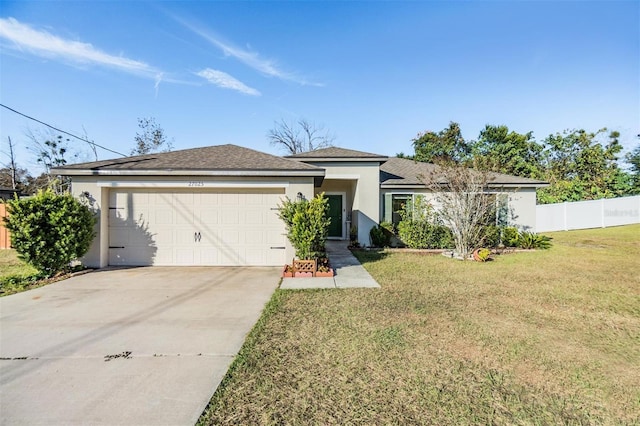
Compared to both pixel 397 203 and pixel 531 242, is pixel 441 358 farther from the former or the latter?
pixel 531 242

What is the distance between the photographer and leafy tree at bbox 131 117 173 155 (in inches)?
1031

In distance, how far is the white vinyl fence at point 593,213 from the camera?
62.2 ft

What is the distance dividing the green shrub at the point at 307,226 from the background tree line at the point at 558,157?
1824 cm

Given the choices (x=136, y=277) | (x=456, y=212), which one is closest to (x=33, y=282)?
(x=136, y=277)

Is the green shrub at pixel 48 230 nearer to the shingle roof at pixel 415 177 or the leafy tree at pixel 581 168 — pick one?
the shingle roof at pixel 415 177

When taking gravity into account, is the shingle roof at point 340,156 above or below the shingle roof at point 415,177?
above

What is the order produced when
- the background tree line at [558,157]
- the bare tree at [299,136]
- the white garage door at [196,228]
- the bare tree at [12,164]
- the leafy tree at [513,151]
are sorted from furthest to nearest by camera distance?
the bare tree at [299,136]
the leafy tree at [513,151]
the bare tree at [12,164]
the background tree line at [558,157]
the white garage door at [196,228]

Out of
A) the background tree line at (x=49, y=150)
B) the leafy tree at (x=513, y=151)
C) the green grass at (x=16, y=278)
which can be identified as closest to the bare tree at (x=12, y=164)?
the background tree line at (x=49, y=150)

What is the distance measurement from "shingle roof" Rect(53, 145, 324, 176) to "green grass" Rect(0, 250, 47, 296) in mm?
2793

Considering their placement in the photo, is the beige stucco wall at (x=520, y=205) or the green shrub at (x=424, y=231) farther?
the beige stucco wall at (x=520, y=205)

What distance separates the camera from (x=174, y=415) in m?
2.35

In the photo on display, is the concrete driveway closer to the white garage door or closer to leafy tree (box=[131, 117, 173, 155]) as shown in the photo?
the white garage door

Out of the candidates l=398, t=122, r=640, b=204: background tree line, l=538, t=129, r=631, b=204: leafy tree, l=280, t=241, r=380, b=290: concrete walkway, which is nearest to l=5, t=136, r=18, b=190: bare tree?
l=280, t=241, r=380, b=290: concrete walkway

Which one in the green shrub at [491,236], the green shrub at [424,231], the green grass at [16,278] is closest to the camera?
the green grass at [16,278]
